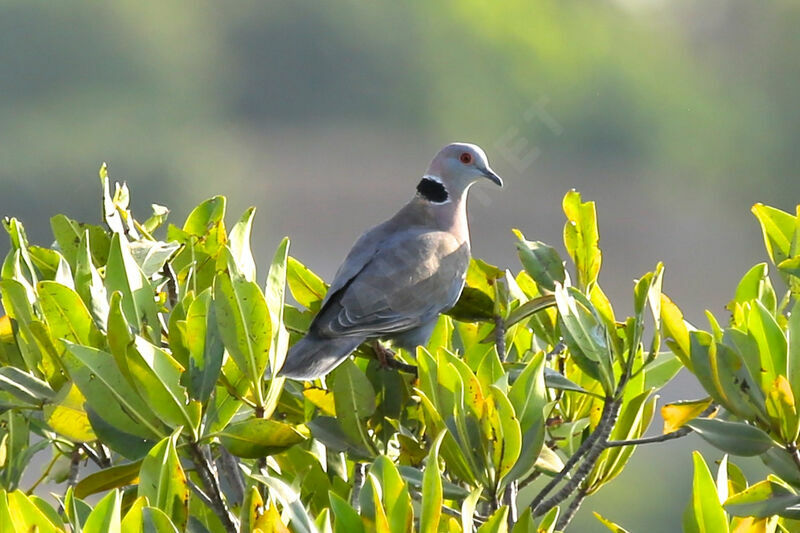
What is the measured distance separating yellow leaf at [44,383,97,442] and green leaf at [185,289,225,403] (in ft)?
0.51

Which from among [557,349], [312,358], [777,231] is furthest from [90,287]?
[777,231]

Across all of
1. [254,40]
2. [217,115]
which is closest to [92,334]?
[217,115]

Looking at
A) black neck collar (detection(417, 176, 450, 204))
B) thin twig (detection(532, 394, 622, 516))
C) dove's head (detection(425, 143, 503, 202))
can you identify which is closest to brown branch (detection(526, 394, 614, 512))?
thin twig (detection(532, 394, 622, 516))

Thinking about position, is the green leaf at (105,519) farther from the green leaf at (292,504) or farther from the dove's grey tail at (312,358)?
the dove's grey tail at (312,358)

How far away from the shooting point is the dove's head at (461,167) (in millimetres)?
3393

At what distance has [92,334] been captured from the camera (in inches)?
56.7

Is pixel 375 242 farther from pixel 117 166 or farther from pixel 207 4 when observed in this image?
pixel 207 4

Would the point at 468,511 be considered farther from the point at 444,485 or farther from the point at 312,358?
the point at 312,358

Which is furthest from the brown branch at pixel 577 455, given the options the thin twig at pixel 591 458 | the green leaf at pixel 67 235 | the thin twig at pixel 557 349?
the green leaf at pixel 67 235

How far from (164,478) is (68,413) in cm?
27

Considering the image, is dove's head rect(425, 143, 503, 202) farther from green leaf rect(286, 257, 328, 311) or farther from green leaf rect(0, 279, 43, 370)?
green leaf rect(0, 279, 43, 370)

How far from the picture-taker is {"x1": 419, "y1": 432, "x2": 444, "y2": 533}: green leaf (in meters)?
1.17

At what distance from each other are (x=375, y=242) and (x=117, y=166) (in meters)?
11.5

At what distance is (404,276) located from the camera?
281 cm
